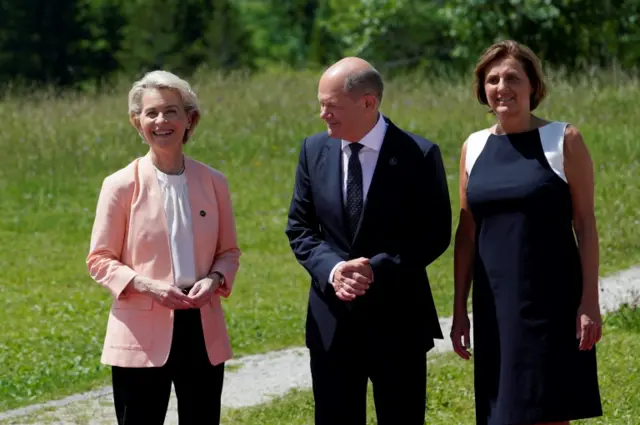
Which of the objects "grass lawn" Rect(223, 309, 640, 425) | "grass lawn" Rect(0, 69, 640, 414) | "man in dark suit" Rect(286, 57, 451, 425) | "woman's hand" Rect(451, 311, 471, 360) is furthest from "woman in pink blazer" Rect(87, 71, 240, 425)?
"grass lawn" Rect(0, 69, 640, 414)

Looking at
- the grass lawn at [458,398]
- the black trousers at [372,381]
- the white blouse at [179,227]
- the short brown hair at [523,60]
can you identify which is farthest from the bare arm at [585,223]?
the grass lawn at [458,398]

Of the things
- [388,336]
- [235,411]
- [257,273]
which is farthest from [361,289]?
[257,273]

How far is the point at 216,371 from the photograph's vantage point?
5758 millimetres

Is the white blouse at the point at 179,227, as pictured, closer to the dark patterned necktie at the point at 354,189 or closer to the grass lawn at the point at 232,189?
the dark patterned necktie at the point at 354,189

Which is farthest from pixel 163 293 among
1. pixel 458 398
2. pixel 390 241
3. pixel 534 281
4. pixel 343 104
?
pixel 458 398

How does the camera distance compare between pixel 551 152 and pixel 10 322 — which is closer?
pixel 551 152

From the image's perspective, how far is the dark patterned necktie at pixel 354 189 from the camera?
5621mm

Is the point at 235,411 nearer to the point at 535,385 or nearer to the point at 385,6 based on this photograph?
the point at 535,385

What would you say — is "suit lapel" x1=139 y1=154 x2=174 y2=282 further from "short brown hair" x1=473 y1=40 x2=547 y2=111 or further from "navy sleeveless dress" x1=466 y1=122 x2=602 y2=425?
"short brown hair" x1=473 y1=40 x2=547 y2=111

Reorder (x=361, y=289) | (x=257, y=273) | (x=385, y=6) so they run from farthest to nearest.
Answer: (x=385, y=6) < (x=257, y=273) < (x=361, y=289)

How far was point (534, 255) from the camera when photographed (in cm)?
556

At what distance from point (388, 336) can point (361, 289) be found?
10.4 inches

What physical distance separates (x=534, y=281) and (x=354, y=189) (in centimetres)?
83

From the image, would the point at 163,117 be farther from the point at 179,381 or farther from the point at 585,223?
the point at 585,223
